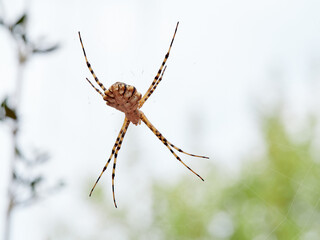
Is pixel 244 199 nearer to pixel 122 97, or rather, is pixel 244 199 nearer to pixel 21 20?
pixel 122 97

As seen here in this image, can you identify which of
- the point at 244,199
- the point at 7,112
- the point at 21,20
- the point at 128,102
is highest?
the point at 21,20

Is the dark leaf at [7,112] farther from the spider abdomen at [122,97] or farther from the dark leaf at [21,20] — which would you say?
the spider abdomen at [122,97]

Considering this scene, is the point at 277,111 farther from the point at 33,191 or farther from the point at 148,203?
the point at 33,191

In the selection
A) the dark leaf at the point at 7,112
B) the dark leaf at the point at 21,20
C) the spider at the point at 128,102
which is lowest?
the spider at the point at 128,102

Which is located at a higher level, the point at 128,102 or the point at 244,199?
the point at 128,102

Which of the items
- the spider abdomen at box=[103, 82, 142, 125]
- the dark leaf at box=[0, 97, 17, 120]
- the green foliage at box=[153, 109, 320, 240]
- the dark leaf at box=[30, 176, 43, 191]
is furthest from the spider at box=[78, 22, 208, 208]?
the green foliage at box=[153, 109, 320, 240]

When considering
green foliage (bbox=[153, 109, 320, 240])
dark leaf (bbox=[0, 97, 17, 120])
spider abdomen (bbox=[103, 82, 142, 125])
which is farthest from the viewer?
green foliage (bbox=[153, 109, 320, 240])

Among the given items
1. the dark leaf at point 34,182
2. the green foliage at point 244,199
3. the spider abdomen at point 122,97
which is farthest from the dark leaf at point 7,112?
the green foliage at point 244,199

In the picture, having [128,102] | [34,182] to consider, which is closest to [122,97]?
[128,102]

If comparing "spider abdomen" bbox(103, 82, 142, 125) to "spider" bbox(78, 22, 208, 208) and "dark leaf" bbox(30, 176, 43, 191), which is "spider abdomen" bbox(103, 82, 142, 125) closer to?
"spider" bbox(78, 22, 208, 208)
